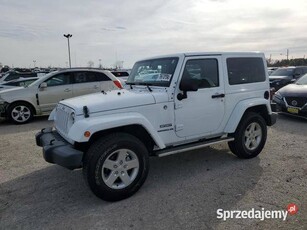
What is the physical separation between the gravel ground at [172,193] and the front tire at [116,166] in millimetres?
184

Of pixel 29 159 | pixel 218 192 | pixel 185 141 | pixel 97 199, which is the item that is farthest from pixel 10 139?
pixel 218 192

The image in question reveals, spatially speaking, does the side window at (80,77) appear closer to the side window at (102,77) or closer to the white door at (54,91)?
the white door at (54,91)

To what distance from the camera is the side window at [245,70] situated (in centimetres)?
516

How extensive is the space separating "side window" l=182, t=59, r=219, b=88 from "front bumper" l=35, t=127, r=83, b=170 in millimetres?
2028

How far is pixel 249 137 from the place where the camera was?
538 cm

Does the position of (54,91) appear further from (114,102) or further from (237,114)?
(237,114)

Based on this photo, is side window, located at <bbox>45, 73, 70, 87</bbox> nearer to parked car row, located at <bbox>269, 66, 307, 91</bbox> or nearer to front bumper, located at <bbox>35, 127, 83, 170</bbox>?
front bumper, located at <bbox>35, 127, 83, 170</bbox>

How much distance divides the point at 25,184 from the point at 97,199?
4.52 feet

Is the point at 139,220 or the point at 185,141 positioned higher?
the point at 185,141

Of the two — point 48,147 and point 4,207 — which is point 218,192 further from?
point 4,207

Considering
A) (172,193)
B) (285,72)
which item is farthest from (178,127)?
(285,72)

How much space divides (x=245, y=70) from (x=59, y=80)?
267 inches

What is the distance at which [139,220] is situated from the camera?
3.41 meters

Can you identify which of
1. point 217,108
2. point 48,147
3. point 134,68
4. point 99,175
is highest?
point 134,68
